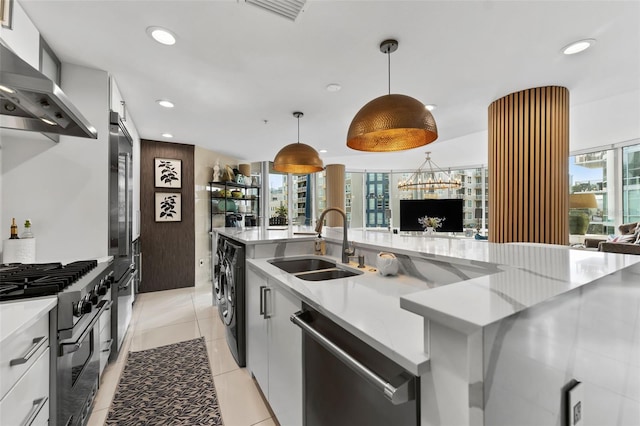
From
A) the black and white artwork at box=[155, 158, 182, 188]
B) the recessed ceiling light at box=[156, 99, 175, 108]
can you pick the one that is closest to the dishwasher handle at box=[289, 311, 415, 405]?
the recessed ceiling light at box=[156, 99, 175, 108]

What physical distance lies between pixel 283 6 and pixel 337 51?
60cm

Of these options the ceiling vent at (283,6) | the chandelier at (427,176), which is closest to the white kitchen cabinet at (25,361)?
the ceiling vent at (283,6)

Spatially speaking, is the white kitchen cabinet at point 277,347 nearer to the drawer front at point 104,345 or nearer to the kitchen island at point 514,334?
the kitchen island at point 514,334

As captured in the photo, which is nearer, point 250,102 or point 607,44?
point 607,44

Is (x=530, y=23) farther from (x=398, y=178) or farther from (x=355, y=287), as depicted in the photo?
(x=398, y=178)

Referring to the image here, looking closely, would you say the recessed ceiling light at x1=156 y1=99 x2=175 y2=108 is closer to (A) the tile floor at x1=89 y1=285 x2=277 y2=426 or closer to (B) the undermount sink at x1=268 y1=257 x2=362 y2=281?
(B) the undermount sink at x1=268 y1=257 x2=362 y2=281

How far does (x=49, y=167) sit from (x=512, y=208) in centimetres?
441

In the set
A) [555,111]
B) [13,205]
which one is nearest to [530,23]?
[555,111]

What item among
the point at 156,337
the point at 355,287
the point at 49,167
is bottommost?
the point at 156,337

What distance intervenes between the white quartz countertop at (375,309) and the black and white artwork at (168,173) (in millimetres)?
3758

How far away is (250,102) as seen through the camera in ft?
10.3

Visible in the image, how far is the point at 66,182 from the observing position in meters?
2.14

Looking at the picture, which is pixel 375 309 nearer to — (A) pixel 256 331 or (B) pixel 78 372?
(A) pixel 256 331

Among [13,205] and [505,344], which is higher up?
[13,205]
